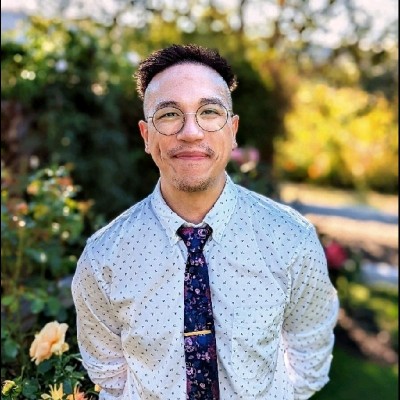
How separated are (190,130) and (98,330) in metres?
0.63

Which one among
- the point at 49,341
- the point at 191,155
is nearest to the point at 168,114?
the point at 191,155

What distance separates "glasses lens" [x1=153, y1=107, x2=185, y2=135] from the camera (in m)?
1.77

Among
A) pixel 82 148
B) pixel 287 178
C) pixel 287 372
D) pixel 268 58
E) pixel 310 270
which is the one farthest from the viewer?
pixel 287 178

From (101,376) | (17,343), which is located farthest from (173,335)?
(17,343)

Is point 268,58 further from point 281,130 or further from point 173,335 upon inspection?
point 173,335

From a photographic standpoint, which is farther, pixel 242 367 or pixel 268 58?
pixel 268 58

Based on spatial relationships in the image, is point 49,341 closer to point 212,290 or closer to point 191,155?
point 212,290

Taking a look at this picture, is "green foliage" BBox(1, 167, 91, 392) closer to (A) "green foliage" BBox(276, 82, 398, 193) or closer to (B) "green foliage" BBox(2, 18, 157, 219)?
(B) "green foliage" BBox(2, 18, 157, 219)

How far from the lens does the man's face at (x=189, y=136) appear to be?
1760 mm

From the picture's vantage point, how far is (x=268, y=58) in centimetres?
774

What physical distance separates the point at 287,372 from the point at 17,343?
4.09ft

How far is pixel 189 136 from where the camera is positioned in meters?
1.74

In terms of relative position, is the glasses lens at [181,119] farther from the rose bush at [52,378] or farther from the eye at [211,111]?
the rose bush at [52,378]

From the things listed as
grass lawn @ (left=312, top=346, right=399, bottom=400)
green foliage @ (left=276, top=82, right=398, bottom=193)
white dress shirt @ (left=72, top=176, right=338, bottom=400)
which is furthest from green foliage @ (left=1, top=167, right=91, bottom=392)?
green foliage @ (left=276, top=82, right=398, bottom=193)
